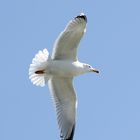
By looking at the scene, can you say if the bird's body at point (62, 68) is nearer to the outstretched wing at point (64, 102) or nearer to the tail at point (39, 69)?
the tail at point (39, 69)

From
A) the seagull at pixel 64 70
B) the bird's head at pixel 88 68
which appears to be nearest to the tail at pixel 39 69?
the seagull at pixel 64 70

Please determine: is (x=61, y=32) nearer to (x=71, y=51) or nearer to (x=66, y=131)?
(x=71, y=51)

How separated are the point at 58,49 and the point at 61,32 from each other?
1.59 feet

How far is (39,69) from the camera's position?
86.8ft

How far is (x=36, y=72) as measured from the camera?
26.5 m

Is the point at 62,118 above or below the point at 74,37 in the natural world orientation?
below

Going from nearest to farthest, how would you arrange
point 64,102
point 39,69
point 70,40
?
point 70,40 < point 39,69 < point 64,102

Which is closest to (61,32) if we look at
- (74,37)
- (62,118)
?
(74,37)

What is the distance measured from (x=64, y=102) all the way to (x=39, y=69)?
1.00 meters

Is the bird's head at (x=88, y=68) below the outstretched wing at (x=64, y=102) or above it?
above

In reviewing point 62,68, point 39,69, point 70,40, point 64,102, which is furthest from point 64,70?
point 64,102

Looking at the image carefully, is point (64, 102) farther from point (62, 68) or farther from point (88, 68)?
point (88, 68)

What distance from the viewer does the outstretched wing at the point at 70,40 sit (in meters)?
26.1

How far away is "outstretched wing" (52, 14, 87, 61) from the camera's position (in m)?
26.1
